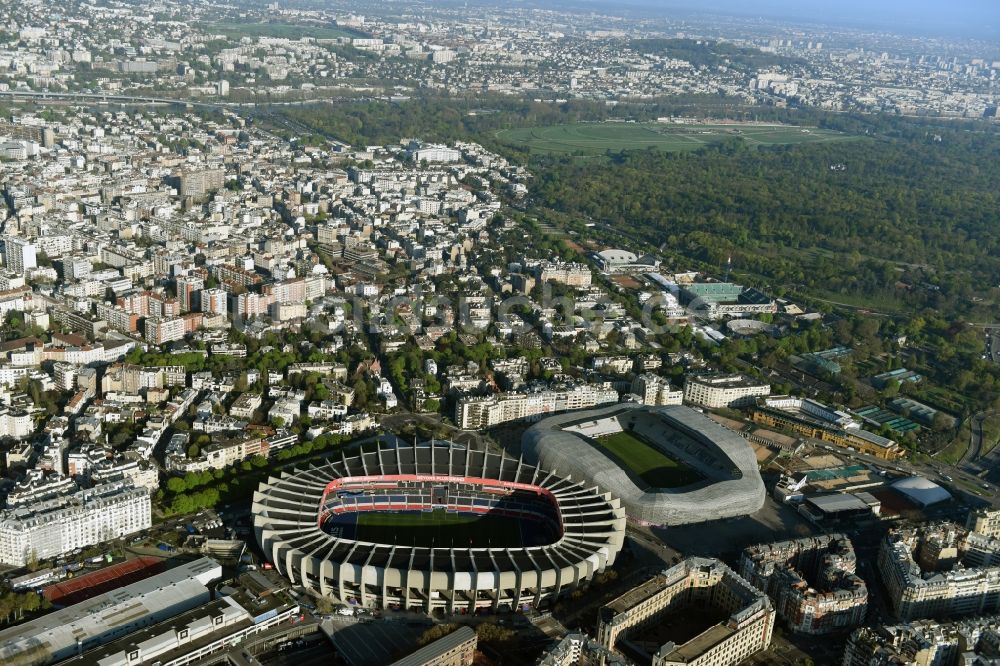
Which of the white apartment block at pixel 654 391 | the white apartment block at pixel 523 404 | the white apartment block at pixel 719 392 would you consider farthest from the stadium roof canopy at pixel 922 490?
the white apartment block at pixel 523 404

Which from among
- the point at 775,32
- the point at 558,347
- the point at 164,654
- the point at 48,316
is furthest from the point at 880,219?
the point at 775,32

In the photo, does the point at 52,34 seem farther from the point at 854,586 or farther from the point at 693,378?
the point at 854,586

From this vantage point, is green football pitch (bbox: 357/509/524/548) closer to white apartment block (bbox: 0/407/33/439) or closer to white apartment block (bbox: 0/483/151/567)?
white apartment block (bbox: 0/483/151/567)

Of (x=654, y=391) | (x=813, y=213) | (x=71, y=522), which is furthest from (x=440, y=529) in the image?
(x=813, y=213)

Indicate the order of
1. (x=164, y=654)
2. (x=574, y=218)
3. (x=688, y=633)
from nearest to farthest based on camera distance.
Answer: (x=164, y=654) < (x=688, y=633) < (x=574, y=218)

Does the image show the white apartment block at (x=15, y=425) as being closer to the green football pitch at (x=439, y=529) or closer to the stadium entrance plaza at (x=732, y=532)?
the green football pitch at (x=439, y=529)

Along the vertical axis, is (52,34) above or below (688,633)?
above

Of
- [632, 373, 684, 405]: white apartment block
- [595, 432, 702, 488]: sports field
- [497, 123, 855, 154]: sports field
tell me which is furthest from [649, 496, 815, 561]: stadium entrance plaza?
[497, 123, 855, 154]: sports field
